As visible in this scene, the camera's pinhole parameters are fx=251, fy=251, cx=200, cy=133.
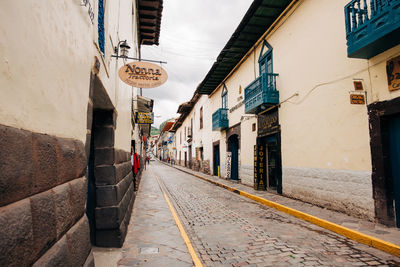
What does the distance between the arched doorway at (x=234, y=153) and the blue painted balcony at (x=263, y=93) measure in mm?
4834

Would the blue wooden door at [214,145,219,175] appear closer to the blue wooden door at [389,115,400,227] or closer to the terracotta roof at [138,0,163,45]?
the terracotta roof at [138,0,163,45]

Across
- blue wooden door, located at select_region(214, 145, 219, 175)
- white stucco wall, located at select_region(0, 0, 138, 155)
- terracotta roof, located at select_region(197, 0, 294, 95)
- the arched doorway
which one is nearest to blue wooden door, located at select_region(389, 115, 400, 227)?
terracotta roof, located at select_region(197, 0, 294, 95)

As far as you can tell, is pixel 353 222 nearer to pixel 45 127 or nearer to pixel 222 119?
pixel 45 127

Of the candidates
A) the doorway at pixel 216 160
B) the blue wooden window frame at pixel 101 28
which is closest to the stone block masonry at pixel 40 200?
the blue wooden window frame at pixel 101 28

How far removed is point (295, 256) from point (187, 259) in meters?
1.72

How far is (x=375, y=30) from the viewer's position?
5.09m

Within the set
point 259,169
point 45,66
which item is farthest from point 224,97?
point 45,66

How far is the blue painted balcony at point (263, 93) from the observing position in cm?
998

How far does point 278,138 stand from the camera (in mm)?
10070

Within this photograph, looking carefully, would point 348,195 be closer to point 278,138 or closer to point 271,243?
point 271,243

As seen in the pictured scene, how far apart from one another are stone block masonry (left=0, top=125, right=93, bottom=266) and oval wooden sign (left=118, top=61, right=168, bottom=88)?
2864 mm

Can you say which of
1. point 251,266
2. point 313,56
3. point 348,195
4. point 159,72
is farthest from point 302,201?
point 159,72

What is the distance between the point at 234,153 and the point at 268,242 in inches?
457

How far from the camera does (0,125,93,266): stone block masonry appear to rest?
1.21 metres
